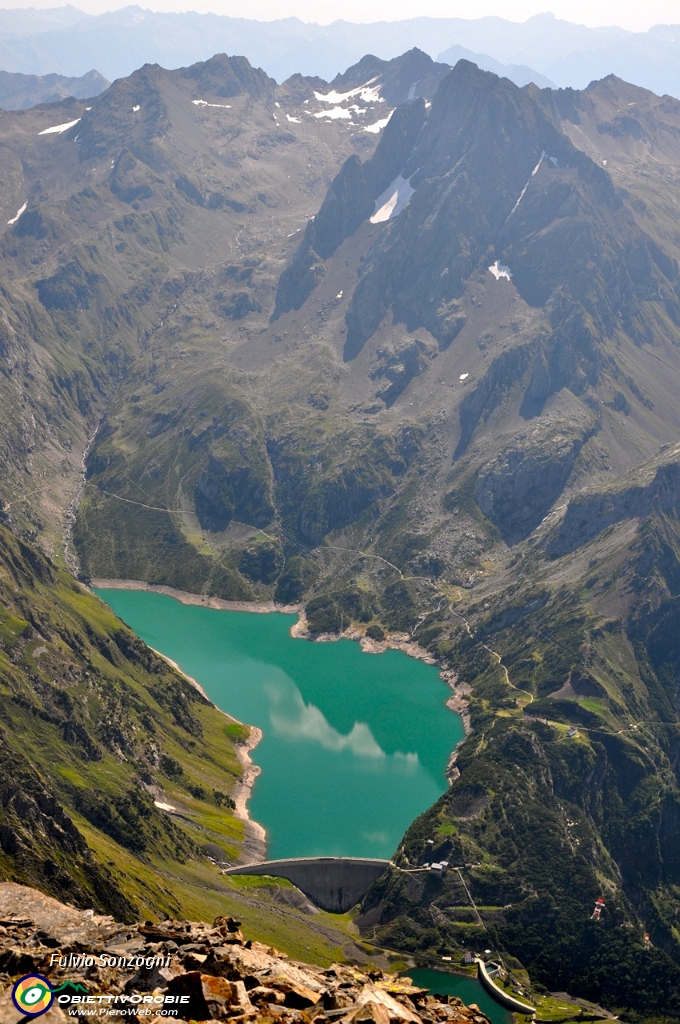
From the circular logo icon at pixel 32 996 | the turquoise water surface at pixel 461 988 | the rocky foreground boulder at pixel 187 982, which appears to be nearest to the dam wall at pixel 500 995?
the turquoise water surface at pixel 461 988

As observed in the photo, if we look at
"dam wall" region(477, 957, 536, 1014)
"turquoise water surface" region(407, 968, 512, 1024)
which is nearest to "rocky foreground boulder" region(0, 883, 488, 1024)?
"turquoise water surface" region(407, 968, 512, 1024)

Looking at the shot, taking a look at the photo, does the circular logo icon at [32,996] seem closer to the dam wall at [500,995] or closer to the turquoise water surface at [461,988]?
the turquoise water surface at [461,988]

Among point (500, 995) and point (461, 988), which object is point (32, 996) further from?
point (461, 988)

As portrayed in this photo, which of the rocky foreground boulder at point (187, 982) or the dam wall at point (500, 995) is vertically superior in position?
the dam wall at point (500, 995)

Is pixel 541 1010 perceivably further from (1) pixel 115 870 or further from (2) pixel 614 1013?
(1) pixel 115 870

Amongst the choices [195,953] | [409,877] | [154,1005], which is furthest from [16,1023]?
[409,877]

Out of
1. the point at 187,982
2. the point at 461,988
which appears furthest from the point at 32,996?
the point at 461,988
